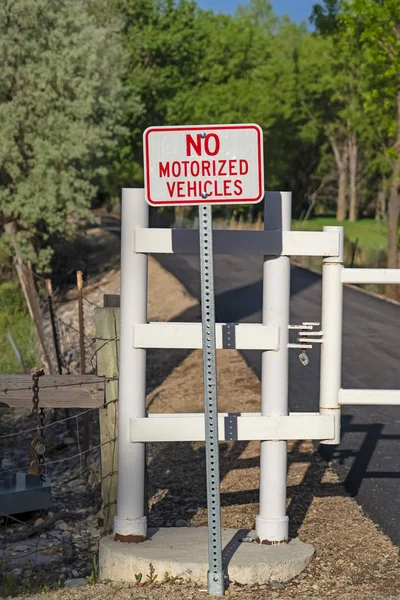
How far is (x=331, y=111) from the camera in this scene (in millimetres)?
69688

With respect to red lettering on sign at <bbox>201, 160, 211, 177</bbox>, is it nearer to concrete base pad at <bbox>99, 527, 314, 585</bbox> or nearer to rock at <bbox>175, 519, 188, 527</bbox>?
concrete base pad at <bbox>99, 527, 314, 585</bbox>

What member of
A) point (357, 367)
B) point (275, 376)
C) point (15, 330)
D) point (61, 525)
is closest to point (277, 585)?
point (275, 376)

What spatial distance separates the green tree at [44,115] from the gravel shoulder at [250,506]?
13038 mm

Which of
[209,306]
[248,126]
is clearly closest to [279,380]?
[209,306]

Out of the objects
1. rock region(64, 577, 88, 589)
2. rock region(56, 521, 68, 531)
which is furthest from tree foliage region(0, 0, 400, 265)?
rock region(64, 577, 88, 589)

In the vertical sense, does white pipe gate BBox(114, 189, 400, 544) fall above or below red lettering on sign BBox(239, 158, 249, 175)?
below

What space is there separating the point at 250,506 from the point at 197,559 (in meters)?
1.92

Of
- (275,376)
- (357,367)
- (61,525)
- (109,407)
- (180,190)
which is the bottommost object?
(61,525)

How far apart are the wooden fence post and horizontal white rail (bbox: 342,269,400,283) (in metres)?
1.59

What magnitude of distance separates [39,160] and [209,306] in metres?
21.1

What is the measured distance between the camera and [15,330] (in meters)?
21.3

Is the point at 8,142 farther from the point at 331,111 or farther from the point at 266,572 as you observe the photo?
the point at 331,111

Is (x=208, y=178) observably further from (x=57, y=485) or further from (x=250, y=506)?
(x=57, y=485)

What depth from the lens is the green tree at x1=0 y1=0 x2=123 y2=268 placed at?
25125 millimetres
